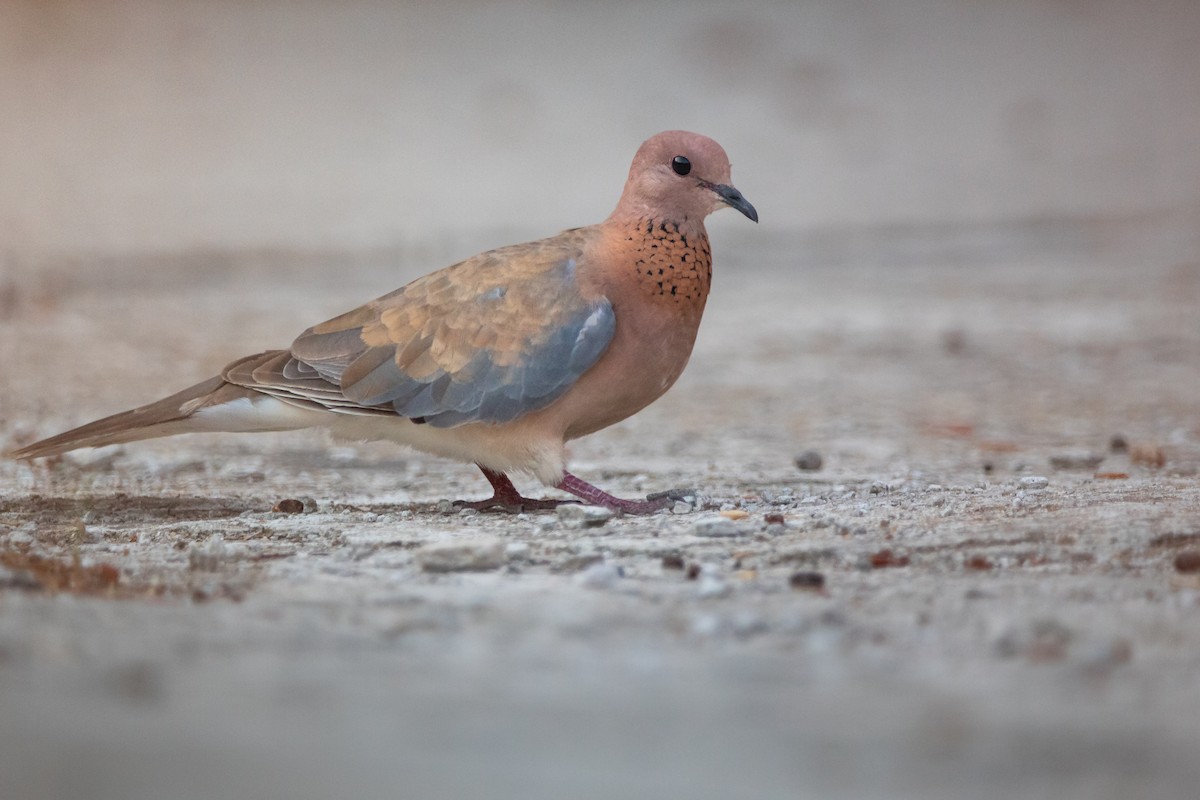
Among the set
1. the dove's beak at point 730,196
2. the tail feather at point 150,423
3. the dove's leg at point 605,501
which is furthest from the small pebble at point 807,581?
the tail feather at point 150,423

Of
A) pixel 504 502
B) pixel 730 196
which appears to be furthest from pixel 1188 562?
pixel 504 502

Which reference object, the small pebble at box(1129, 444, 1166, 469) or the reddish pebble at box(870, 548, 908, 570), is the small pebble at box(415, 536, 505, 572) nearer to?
the reddish pebble at box(870, 548, 908, 570)

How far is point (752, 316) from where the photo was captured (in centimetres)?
913

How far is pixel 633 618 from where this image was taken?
310cm

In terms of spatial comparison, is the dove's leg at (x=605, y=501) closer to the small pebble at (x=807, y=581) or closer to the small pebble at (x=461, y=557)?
the small pebble at (x=461, y=557)

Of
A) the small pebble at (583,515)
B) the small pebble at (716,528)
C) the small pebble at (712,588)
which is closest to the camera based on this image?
the small pebble at (712,588)

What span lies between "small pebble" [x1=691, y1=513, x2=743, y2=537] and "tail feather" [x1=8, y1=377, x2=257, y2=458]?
4.93 feet

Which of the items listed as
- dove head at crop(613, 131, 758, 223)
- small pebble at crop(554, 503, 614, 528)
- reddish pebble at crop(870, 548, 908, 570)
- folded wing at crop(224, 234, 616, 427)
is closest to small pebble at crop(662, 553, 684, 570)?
reddish pebble at crop(870, 548, 908, 570)

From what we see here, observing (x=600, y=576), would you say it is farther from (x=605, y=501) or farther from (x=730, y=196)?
(x=730, y=196)

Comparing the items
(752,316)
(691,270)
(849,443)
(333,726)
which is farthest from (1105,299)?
(333,726)

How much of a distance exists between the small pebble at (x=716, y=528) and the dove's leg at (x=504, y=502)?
0.69m

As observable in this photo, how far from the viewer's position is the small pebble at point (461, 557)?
3.56m

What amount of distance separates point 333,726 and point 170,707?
10.8 inches

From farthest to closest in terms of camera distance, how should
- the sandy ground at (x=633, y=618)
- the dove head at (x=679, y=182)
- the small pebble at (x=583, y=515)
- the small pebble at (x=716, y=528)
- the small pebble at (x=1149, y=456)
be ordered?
the small pebble at (x=1149, y=456) → the dove head at (x=679, y=182) → the small pebble at (x=583, y=515) → the small pebble at (x=716, y=528) → the sandy ground at (x=633, y=618)
